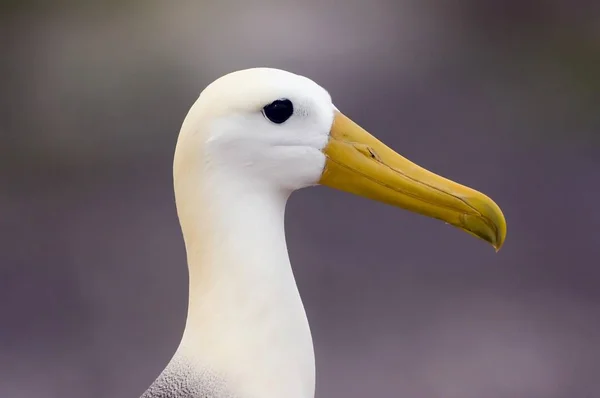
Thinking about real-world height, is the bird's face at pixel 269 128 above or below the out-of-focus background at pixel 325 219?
below

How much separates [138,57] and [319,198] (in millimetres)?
1534

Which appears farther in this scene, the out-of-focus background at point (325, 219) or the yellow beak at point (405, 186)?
the out-of-focus background at point (325, 219)

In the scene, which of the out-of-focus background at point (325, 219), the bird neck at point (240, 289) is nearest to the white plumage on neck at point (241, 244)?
the bird neck at point (240, 289)

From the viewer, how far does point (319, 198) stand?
4750mm

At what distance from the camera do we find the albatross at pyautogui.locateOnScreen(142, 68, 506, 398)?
1.44 meters

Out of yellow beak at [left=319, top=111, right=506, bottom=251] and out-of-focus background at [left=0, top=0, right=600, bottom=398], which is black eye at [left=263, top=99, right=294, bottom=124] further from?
out-of-focus background at [left=0, top=0, right=600, bottom=398]

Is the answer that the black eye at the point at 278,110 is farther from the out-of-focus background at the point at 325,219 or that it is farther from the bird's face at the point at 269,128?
the out-of-focus background at the point at 325,219

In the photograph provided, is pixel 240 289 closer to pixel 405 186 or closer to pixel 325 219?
pixel 405 186

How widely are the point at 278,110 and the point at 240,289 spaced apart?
1.11 feet

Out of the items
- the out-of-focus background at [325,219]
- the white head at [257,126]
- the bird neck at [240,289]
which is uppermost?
the out-of-focus background at [325,219]

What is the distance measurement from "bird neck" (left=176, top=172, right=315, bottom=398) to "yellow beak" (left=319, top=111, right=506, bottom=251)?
0.15 m

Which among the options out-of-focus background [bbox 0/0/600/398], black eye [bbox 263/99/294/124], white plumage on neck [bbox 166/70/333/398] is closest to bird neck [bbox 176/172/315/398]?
white plumage on neck [bbox 166/70/333/398]

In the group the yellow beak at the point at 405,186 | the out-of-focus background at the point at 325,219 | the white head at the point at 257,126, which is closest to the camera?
the white head at the point at 257,126

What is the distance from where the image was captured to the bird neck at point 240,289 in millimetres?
1450
